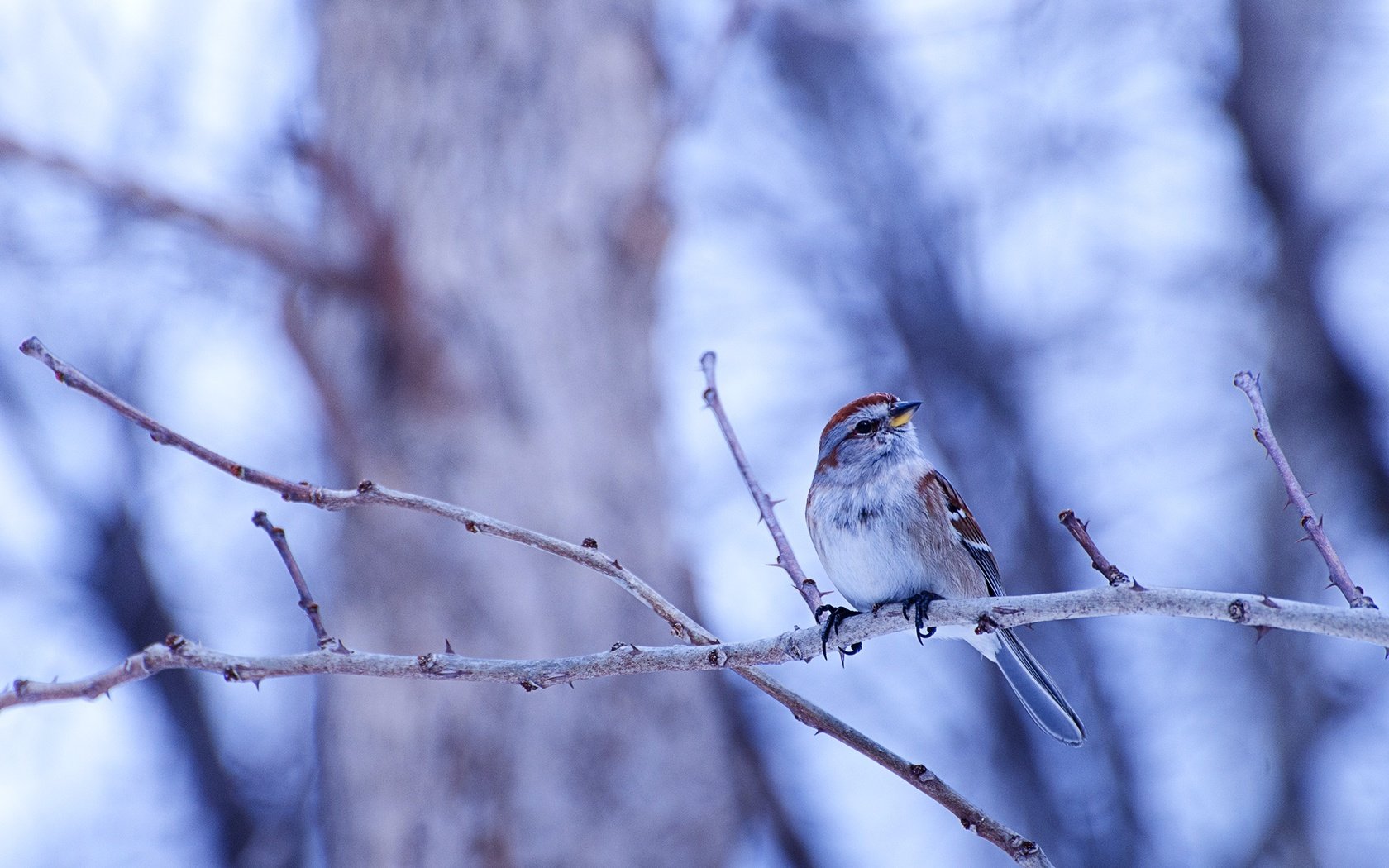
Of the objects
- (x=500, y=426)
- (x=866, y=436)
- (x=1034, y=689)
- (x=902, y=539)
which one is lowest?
(x=1034, y=689)

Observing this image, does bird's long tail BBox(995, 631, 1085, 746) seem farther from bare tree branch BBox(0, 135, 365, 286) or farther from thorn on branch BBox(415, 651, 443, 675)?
bare tree branch BBox(0, 135, 365, 286)

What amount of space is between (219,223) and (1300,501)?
3.87 meters

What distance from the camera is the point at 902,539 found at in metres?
3.31

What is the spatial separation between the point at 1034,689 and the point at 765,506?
4.06 ft

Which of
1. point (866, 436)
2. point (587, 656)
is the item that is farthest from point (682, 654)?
point (866, 436)

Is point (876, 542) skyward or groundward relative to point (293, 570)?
skyward

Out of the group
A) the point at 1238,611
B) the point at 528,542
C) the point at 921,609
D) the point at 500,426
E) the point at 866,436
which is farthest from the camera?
the point at 500,426

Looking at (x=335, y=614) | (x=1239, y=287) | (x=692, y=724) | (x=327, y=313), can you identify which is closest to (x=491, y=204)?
(x=327, y=313)

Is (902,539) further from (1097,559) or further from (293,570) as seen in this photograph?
(293,570)

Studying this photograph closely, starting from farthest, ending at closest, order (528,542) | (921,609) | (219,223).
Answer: (219,223) → (921,609) → (528,542)

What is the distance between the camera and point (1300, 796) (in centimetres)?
607

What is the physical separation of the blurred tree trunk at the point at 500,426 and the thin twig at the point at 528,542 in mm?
2327

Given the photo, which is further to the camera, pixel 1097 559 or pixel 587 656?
pixel 587 656

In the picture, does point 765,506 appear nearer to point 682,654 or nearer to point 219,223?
point 682,654
